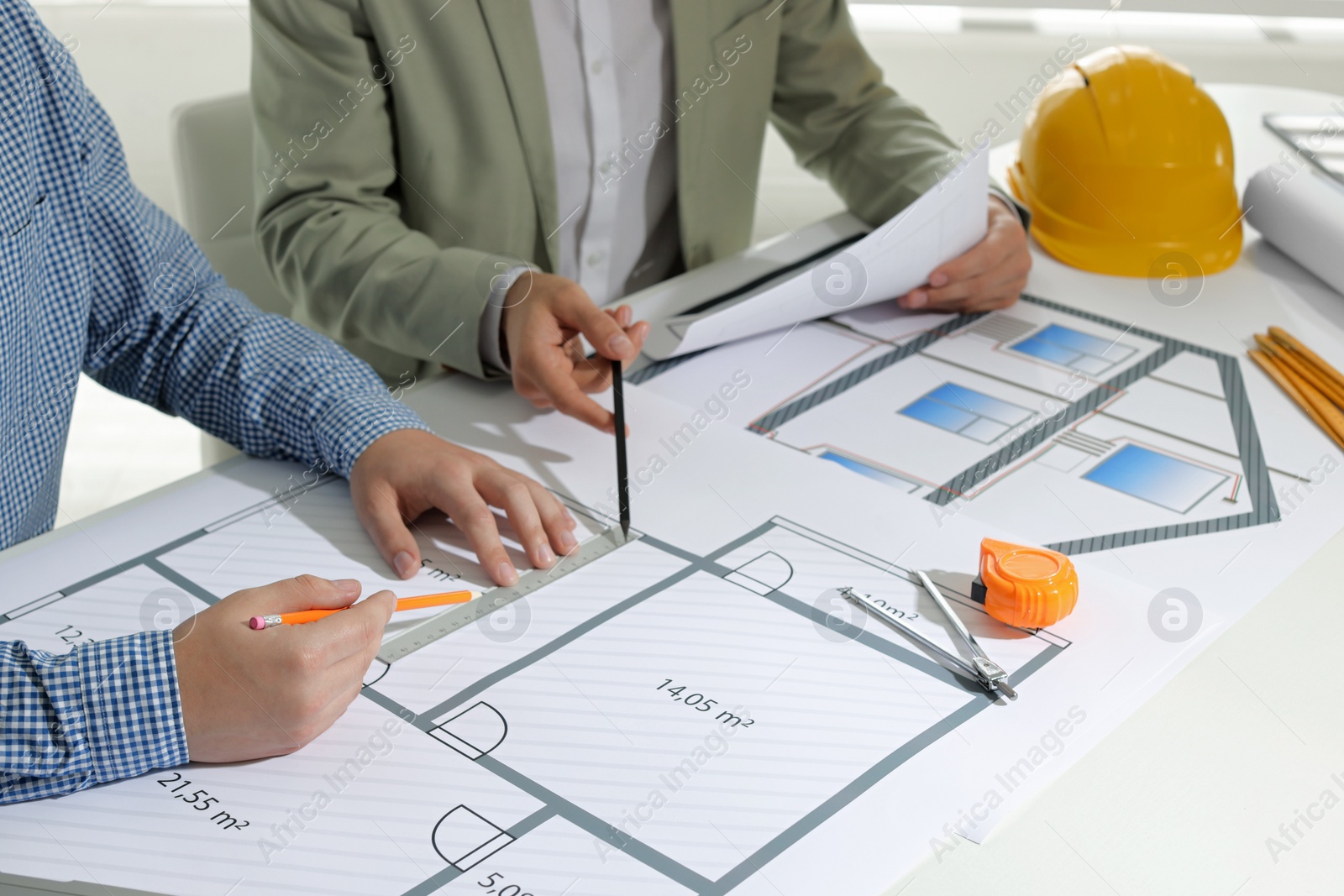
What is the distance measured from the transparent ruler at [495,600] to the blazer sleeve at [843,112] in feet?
2.41

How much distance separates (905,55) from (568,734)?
3.17 meters

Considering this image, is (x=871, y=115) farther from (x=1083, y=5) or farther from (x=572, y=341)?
(x=1083, y=5)

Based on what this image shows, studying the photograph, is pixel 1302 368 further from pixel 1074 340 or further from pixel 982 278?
pixel 982 278

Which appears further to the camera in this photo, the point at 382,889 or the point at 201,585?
the point at 201,585

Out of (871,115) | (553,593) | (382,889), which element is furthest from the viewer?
(871,115)

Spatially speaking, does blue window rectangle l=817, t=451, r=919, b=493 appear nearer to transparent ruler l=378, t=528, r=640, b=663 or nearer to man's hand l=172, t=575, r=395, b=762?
transparent ruler l=378, t=528, r=640, b=663

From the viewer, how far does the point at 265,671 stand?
2.29ft

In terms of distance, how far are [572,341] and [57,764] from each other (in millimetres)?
594

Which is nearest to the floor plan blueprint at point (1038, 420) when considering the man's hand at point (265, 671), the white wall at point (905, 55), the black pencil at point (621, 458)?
the black pencil at point (621, 458)

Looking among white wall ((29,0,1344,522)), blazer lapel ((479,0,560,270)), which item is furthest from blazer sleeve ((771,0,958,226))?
white wall ((29,0,1344,522))

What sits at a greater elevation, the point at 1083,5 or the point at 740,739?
the point at 740,739

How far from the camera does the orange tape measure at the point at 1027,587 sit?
78cm

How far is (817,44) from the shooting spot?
158 centimetres

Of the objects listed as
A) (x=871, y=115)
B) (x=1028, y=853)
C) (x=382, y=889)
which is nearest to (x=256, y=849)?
(x=382, y=889)
